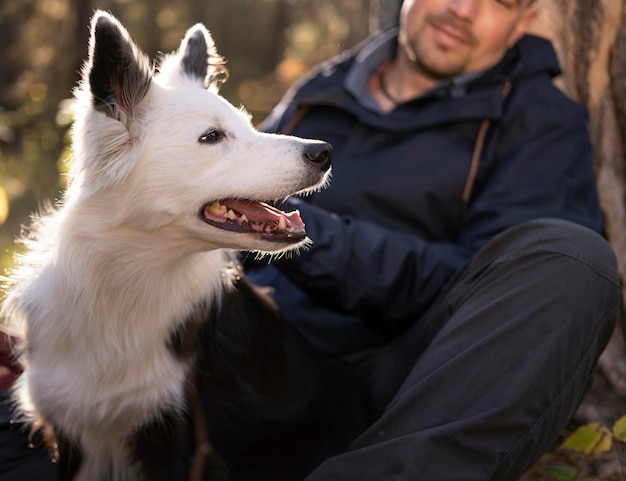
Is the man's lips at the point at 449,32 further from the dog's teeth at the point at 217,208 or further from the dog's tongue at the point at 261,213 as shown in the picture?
the dog's teeth at the point at 217,208

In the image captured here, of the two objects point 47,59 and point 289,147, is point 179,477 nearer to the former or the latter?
point 289,147

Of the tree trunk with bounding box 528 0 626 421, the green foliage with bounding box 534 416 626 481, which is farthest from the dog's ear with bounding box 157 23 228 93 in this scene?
the green foliage with bounding box 534 416 626 481

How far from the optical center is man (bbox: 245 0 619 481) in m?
2.12

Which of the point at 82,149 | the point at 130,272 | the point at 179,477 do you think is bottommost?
the point at 179,477

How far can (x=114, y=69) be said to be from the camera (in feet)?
6.95

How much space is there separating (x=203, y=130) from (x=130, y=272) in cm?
49

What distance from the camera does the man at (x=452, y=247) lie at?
212 centimetres

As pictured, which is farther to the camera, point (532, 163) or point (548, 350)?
point (532, 163)

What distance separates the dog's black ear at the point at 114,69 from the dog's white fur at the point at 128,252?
1.1 inches

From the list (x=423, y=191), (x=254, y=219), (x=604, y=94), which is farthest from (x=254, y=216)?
(x=604, y=94)

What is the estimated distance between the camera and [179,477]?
2.32 meters

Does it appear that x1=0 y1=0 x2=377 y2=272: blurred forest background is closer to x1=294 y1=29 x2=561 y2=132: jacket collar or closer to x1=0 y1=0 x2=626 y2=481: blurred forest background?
x1=0 y1=0 x2=626 y2=481: blurred forest background

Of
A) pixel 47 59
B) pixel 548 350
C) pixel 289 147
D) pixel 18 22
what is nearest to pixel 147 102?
pixel 289 147

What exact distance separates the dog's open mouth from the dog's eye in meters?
0.18
